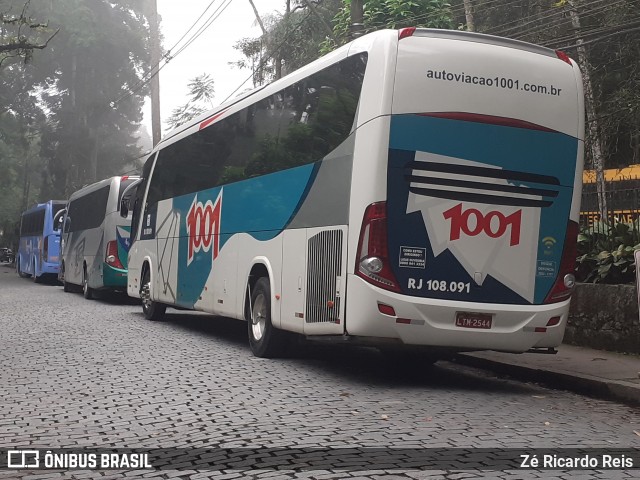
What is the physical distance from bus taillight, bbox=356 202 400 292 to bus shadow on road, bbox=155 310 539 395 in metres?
1.19

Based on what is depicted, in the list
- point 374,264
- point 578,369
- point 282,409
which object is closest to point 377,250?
point 374,264

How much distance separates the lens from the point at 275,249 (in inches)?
434

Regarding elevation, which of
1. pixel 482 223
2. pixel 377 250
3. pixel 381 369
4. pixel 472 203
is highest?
pixel 472 203

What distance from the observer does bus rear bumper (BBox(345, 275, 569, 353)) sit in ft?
28.6

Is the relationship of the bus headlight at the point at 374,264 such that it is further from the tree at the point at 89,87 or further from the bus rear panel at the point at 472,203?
the tree at the point at 89,87

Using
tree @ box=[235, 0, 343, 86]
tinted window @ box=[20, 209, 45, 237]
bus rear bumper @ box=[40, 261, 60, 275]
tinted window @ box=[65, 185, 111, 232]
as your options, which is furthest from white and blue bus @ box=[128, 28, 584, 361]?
tinted window @ box=[20, 209, 45, 237]

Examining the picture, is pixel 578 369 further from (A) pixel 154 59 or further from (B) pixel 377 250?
(A) pixel 154 59

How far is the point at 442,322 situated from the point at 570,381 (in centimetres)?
167

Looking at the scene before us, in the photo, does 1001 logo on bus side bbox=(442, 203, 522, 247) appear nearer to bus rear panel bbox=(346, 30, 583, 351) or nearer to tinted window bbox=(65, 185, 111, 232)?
bus rear panel bbox=(346, 30, 583, 351)

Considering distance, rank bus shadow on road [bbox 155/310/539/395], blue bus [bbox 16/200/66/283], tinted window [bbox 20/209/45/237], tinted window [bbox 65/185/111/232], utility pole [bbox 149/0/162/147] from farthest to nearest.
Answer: utility pole [bbox 149/0/162/147]
tinted window [bbox 20/209/45/237]
blue bus [bbox 16/200/66/283]
tinted window [bbox 65/185/111/232]
bus shadow on road [bbox 155/310/539/395]

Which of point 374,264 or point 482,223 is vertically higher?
point 482,223

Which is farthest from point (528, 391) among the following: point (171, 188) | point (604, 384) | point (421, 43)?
point (171, 188)

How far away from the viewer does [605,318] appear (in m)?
11.9

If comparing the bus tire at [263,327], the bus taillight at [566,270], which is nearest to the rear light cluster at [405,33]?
the bus taillight at [566,270]
